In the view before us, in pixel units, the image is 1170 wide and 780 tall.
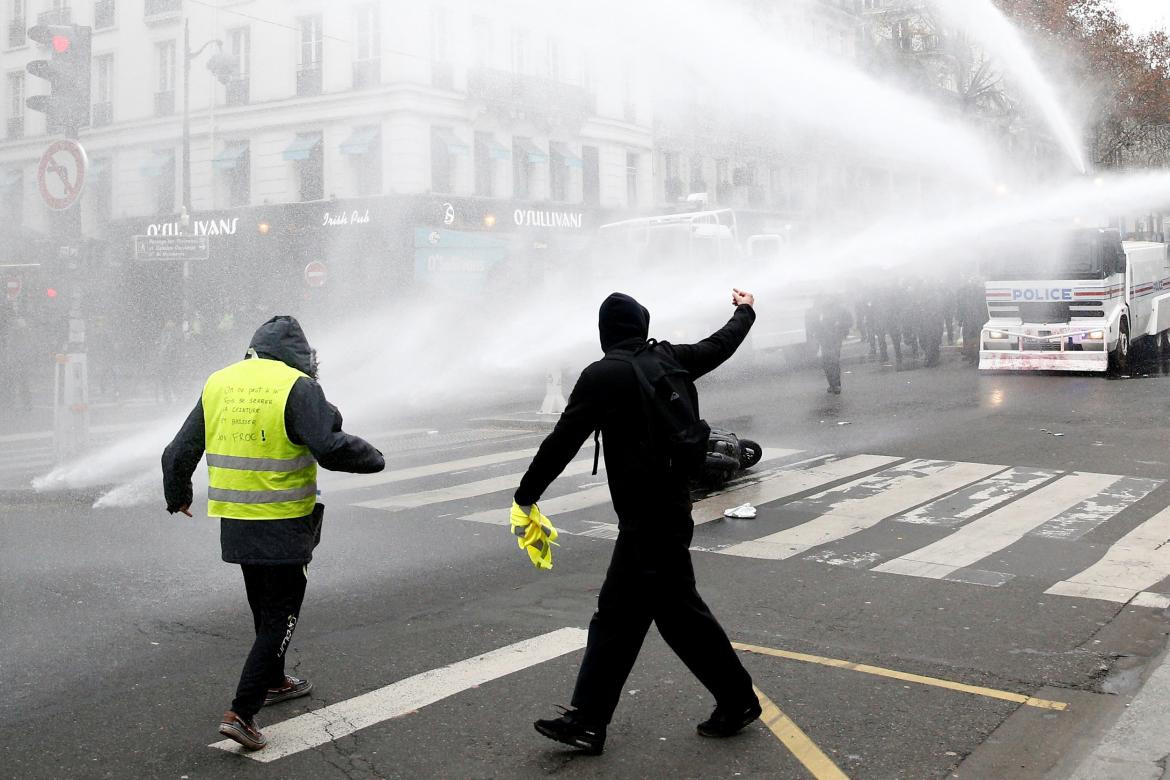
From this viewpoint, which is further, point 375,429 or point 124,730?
point 375,429

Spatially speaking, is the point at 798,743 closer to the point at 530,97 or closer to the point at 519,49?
the point at 519,49

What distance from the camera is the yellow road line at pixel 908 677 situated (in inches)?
195

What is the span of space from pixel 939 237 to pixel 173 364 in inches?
591

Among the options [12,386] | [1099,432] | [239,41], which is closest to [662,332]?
[1099,432]

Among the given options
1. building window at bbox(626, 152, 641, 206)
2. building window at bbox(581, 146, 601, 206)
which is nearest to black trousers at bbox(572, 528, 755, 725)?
building window at bbox(581, 146, 601, 206)

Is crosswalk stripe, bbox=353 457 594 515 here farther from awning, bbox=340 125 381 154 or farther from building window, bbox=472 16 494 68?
awning, bbox=340 125 381 154

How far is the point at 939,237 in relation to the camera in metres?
23.6

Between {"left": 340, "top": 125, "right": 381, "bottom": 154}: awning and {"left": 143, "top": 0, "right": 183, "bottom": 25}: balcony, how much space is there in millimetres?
5207

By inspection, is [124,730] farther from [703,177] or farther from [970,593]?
[703,177]

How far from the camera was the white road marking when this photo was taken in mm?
4586

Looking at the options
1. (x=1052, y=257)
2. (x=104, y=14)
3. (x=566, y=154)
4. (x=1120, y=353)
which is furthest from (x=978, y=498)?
(x=104, y=14)

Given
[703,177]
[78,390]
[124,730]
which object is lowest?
[124,730]

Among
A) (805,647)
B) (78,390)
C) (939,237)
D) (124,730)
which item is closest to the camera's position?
(124,730)

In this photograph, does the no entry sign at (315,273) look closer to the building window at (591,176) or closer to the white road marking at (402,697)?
the building window at (591,176)
